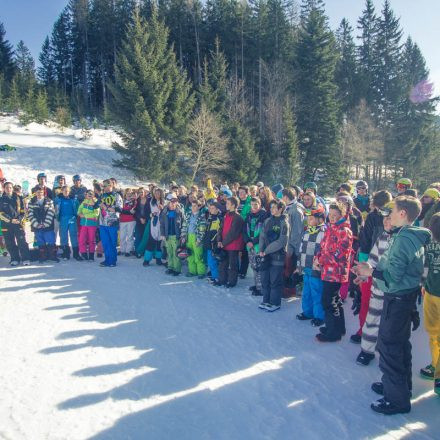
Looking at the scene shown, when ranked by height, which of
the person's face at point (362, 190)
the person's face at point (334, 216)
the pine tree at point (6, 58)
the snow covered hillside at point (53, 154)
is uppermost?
the pine tree at point (6, 58)

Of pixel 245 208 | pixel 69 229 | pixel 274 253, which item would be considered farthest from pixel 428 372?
pixel 69 229

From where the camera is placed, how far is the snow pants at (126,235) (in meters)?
10.6

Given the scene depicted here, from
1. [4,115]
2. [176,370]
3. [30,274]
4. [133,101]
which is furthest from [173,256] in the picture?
[4,115]

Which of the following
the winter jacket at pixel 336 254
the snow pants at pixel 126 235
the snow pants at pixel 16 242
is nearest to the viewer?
the winter jacket at pixel 336 254

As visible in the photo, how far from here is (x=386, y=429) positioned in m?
3.40

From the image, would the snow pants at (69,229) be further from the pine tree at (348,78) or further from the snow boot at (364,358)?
the pine tree at (348,78)

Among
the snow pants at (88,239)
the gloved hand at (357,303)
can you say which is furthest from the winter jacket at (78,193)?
the gloved hand at (357,303)

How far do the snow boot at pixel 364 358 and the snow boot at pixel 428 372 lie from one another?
566mm

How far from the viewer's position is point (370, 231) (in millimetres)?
5570

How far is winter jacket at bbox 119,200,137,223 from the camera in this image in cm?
1040

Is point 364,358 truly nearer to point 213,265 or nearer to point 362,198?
point 213,265

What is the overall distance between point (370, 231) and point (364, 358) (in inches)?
74.8

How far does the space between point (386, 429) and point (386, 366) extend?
556 millimetres

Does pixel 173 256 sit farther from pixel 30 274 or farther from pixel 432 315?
pixel 432 315
